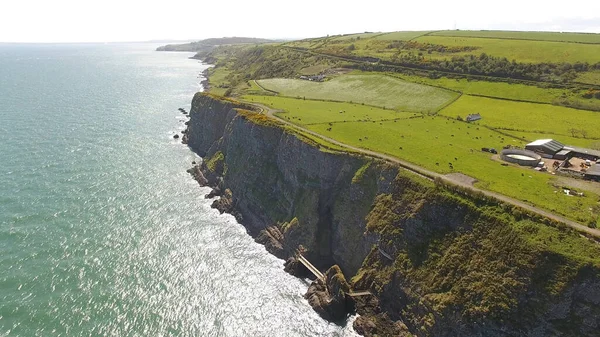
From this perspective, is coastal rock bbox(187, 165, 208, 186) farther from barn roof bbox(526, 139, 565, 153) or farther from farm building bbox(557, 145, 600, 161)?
farm building bbox(557, 145, 600, 161)

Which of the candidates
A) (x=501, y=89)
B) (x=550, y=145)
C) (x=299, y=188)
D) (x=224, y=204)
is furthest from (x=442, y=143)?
(x=501, y=89)

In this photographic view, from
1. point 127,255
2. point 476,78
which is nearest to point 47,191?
point 127,255

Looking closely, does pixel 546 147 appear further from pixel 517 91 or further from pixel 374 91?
pixel 374 91

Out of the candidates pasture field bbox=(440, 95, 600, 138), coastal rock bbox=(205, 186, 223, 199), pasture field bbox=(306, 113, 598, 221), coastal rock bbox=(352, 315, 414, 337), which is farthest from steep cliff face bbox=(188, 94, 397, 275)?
pasture field bbox=(440, 95, 600, 138)

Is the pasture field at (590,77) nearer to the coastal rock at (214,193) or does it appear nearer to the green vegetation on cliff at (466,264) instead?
the green vegetation on cliff at (466,264)

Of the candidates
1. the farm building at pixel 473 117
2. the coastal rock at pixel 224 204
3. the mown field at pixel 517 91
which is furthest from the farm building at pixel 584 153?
the coastal rock at pixel 224 204

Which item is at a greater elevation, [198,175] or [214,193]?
[198,175]

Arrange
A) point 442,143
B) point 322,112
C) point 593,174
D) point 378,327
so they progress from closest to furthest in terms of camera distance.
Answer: point 378,327 → point 593,174 → point 442,143 → point 322,112
